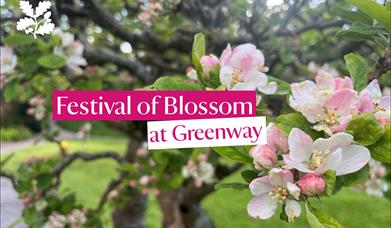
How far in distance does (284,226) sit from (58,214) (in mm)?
1193

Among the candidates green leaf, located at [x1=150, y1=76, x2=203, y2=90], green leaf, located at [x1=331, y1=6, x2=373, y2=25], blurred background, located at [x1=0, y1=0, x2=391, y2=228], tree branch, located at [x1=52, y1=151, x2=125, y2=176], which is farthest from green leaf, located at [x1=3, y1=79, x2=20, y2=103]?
green leaf, located at [x1=331, y1=6, x2=373, y2=25]

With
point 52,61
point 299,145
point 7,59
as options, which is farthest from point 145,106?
point 7,59

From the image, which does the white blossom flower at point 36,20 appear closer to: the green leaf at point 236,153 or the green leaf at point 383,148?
the green leaf at point 236,153

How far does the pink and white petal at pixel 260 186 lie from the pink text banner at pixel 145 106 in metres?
0.07

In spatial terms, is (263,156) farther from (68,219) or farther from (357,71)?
(68,219)

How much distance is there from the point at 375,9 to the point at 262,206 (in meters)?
0.26

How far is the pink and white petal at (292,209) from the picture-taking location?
493 millimetres

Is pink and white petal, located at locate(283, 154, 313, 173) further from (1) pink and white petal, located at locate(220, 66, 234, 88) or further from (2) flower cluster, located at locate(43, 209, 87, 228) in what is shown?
(2) flower cluster, located at locate(43, 209, 87, 228)

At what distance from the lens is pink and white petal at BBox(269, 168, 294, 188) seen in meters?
0.48

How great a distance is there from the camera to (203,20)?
5.60ft

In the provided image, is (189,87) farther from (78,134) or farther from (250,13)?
(78,134)

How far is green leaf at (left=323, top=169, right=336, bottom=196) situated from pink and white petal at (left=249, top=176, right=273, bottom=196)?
2.3 inches

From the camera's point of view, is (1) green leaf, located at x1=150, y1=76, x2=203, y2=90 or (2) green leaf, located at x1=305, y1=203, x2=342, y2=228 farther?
(1) green leaf, located at x1=150, y1=76, x2=203, y2=90

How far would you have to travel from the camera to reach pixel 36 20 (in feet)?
1.46
